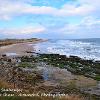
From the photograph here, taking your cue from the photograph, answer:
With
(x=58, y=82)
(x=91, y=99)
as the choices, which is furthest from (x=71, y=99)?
(x=58, y=82)

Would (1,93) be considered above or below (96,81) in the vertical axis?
above

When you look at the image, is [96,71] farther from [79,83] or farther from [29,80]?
[29,80]

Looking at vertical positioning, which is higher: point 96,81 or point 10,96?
point 10,96

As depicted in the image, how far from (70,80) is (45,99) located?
40.1 feet

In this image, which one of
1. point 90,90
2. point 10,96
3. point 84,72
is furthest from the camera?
point 84,72

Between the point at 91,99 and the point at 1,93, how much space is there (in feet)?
19.1

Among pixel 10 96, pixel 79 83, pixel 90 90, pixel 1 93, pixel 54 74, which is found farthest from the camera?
pixel 54 74

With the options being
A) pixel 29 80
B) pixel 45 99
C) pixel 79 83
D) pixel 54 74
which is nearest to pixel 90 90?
pixel 79 83

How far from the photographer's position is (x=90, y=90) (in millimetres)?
19125

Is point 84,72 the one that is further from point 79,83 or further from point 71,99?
point 71,99

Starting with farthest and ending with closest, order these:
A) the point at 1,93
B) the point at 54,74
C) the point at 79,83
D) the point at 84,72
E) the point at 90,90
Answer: the point at 84,72 → the point at 54,74 → the point at 79,83 → the point at 90,90 → the point at 1,93

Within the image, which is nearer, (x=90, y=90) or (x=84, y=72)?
(x=90, y=90)

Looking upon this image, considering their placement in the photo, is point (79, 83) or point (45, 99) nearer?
point (45, 99)

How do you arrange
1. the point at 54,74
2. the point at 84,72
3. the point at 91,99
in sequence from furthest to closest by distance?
the point at 84,72
the point at 54,74
the point at 91,99
